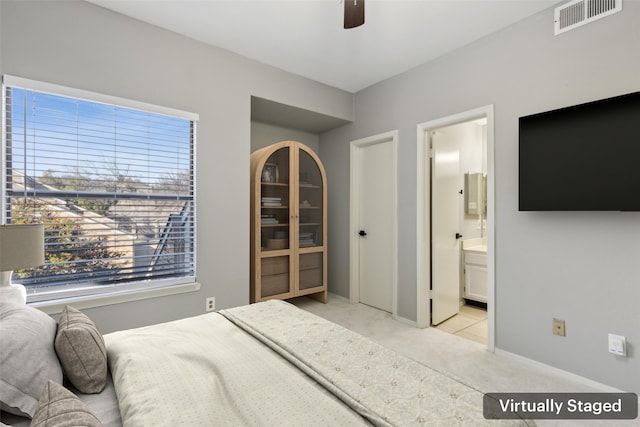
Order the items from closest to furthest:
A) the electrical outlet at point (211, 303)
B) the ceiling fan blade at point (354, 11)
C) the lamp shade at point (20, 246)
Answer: the lamp shade at point (20, 246)
the ceiling fan blade at point (354, 11)
the electrical outlet at point (211, 303)

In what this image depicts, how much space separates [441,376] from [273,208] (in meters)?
2.60

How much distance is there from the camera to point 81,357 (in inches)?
44.2

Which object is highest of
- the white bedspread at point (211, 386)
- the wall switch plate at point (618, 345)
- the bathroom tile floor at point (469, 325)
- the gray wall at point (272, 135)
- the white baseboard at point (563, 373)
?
the gray wall at point (272, 135)

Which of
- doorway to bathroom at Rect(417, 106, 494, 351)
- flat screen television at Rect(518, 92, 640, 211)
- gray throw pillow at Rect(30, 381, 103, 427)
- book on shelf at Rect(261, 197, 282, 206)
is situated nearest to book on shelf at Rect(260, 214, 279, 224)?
book on shelf at Rect(261, 197, 282, 206)

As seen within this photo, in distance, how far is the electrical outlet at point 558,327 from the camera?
221cm

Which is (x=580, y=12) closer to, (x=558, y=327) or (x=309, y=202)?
(x=558, y=327)

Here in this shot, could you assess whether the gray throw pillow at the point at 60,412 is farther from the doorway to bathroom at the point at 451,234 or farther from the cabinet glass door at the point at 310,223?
the cabinet glass door at the point at 310,223

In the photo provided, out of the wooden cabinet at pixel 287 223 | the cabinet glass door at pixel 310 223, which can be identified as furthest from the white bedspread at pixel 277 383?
the cabinet glass door at pixel 310 223

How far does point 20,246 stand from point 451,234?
354cm

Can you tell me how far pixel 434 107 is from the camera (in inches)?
119

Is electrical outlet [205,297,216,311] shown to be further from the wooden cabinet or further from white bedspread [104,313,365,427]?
white bedspread [104,313,365,427]

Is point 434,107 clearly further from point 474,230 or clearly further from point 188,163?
point 188,163

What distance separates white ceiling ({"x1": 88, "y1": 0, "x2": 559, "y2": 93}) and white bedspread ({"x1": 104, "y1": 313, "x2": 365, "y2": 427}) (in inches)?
91.0

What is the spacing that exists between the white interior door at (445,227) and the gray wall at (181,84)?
155 cm
